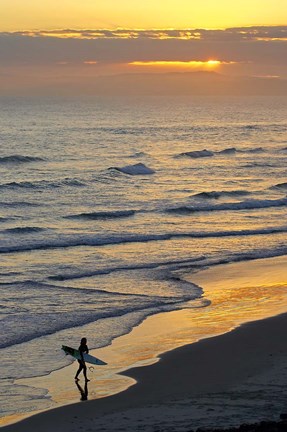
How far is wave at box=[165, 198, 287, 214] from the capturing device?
4653cm

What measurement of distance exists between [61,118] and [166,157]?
6672 cm

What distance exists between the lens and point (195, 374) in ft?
60.4

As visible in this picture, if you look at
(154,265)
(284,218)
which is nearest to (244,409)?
(154,265)

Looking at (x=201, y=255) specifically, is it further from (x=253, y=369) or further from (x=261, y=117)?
(x=261, y=117)

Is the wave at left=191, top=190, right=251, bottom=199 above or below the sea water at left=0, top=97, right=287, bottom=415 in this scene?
below

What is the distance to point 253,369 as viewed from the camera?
60.0 ft

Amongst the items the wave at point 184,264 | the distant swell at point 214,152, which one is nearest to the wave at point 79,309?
the wave at point 184,264

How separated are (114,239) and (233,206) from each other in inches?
535

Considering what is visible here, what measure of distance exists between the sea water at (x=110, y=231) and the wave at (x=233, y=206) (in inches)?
2.5

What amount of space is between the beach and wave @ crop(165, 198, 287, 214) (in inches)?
789

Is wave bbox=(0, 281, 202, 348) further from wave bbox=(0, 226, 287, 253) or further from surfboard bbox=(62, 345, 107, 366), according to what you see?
wave bbox=(0, 226, 287, 253)

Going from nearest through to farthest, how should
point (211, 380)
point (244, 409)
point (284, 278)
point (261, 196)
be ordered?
point (244, 409) → point (211, 380) → point (284, 278) → point (261, 196)

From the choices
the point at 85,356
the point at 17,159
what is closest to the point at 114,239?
the point at 85,356

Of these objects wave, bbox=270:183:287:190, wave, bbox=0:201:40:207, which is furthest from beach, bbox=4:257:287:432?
wave, bbox=270:183:287:190
